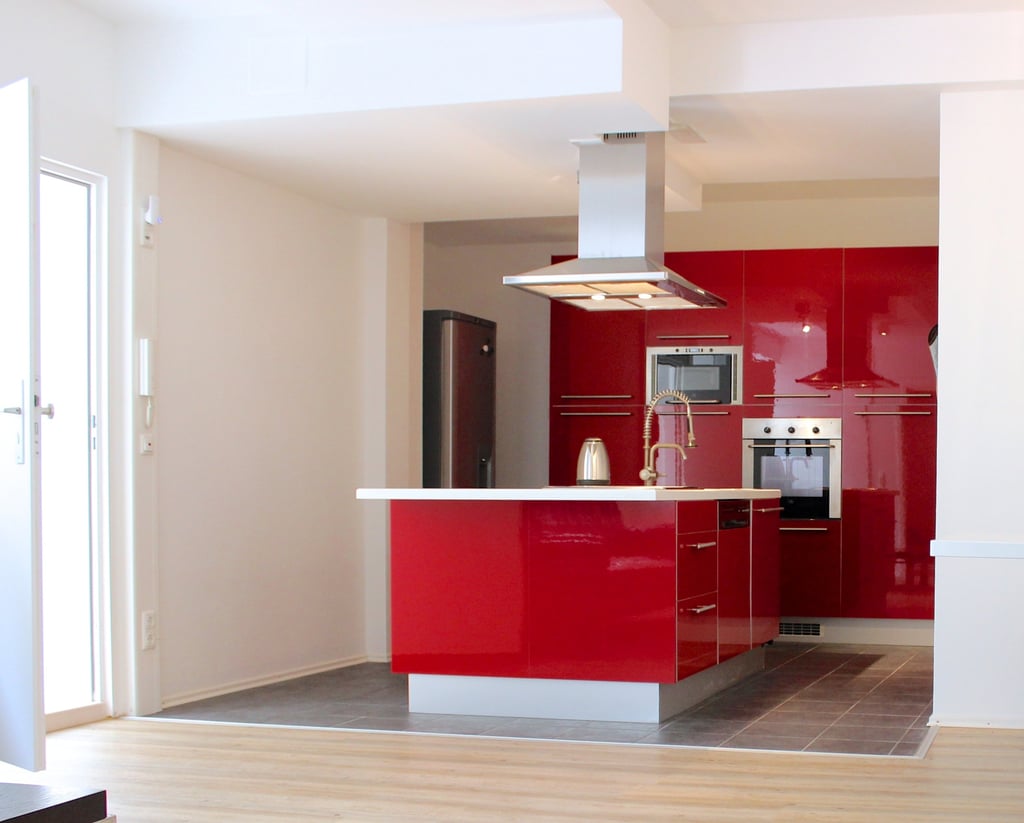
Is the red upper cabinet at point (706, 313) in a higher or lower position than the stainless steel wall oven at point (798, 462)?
higher

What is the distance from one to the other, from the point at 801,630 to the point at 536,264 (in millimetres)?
2888

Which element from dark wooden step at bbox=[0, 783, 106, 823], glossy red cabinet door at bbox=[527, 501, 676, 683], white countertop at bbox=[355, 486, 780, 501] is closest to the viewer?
dark wooden step at bbox=[0, 783, 106, 823]

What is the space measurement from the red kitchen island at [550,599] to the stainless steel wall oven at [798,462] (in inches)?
94.6

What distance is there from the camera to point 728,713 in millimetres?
4902

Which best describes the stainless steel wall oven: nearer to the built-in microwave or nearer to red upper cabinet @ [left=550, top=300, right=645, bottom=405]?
the built-in microwave

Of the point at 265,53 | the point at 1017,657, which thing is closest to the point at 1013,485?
the point at 1017,657

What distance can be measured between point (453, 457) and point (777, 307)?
1.95 meters

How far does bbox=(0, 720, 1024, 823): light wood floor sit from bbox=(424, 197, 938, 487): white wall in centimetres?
393

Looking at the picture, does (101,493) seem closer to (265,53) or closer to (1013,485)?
(265,53)

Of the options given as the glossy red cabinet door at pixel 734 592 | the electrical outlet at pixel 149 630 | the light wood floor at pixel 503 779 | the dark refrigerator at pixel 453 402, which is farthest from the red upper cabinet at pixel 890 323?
the electrical outlet at pixel 149 630

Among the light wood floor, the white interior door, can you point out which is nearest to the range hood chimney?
the light wood floor

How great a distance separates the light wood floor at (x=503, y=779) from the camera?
339cm

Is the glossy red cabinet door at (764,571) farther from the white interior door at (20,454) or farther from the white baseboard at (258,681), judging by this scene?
the white interior door at (20,454)

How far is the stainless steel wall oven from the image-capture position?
23.7 feet
